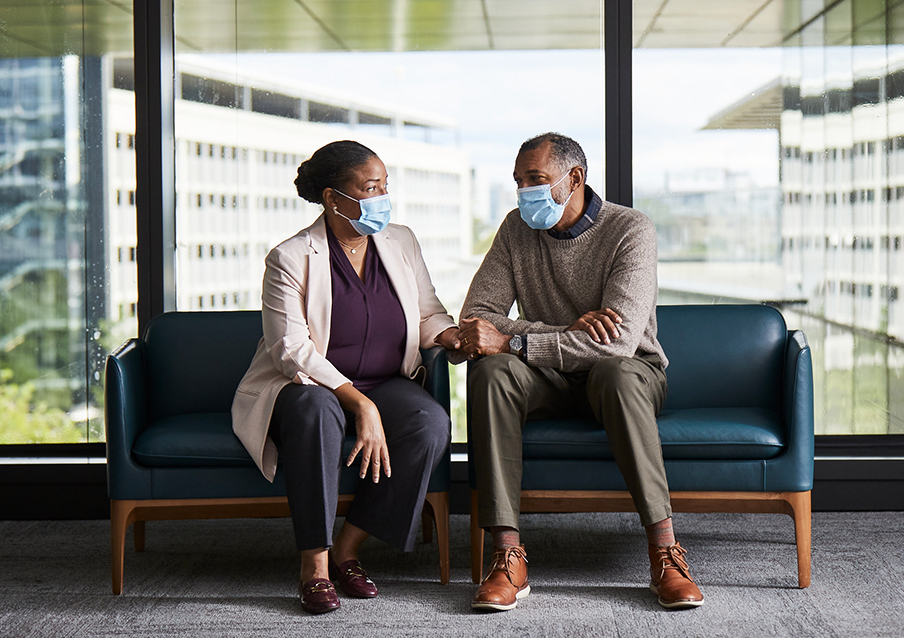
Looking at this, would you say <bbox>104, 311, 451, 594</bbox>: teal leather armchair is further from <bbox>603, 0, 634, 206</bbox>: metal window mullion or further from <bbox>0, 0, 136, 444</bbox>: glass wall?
<bbox>603, 0, 634, 206</bbox>: metal window mullion

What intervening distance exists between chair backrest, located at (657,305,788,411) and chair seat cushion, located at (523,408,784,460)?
0.98 ft

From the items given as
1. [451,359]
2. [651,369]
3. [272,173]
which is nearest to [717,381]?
[651,369]

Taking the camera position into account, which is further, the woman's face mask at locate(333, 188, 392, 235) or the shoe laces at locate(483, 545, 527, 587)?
the woman's face mask at locate(333, 188, 392, 235)

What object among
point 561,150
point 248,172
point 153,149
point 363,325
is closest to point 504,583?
point 363,325

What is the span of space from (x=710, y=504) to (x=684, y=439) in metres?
0.19

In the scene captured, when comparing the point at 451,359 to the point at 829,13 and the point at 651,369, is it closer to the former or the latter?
the point at 651,369

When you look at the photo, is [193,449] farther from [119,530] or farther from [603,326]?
[603,326]

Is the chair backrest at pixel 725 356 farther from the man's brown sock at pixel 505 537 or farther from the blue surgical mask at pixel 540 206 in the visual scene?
the man's brown sock at pixel 505 537

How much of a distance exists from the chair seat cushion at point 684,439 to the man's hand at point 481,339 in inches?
9.4

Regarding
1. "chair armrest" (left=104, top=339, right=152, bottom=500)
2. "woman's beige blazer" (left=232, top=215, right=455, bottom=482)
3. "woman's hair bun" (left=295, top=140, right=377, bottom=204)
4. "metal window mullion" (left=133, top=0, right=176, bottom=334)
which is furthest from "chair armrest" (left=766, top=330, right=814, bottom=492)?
"metal window mullion" (left=133, top=0, right=176, bottom=334)

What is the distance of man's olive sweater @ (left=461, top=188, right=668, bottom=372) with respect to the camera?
2.31 m

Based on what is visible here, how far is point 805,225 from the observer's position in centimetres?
318

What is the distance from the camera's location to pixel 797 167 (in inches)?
125

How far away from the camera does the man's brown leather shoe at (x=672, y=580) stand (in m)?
2.05
